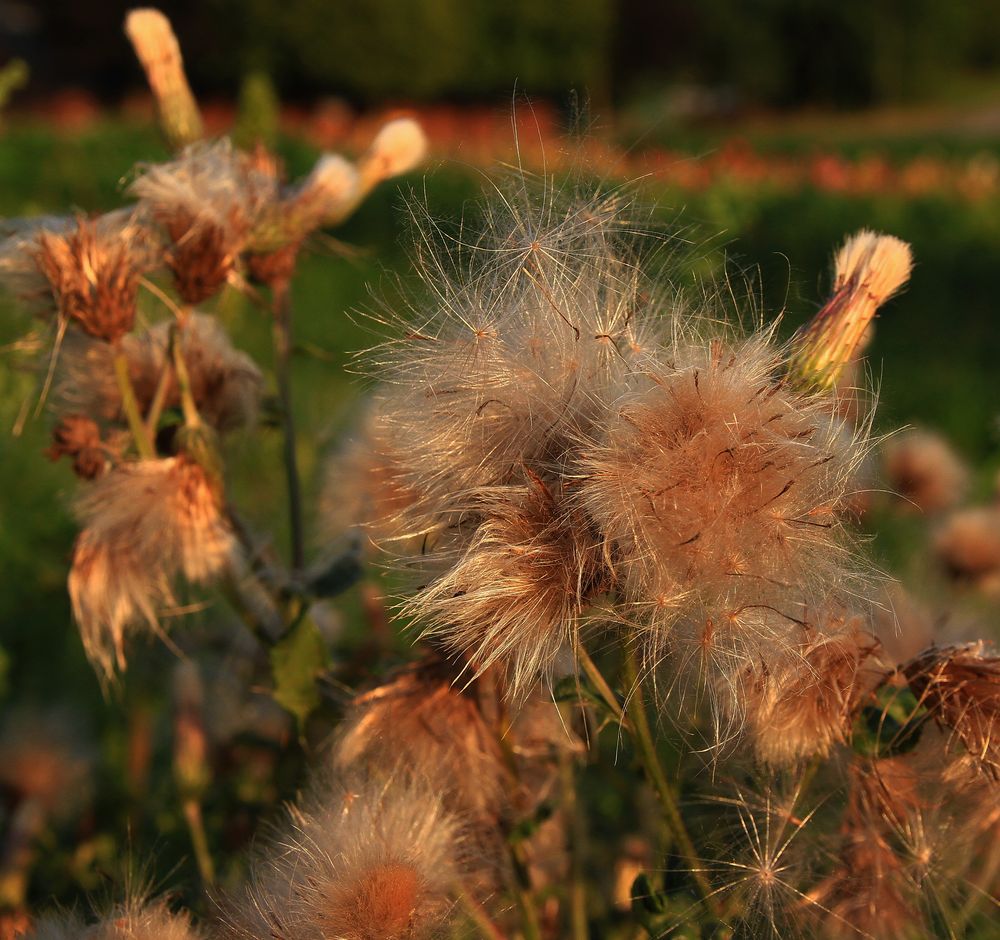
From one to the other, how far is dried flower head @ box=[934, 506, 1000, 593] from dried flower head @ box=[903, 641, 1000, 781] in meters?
1.02

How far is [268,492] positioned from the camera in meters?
3.54

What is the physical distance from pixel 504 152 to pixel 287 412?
10.1 metres

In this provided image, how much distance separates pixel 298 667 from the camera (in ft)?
5.26

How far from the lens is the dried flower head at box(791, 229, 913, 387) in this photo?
134 cm

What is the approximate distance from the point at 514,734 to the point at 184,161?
34.7 inches

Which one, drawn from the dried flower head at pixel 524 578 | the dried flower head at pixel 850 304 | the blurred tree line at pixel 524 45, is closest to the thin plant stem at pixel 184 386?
the dried flower head at pixel 524 578

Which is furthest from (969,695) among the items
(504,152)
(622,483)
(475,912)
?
(504,152)

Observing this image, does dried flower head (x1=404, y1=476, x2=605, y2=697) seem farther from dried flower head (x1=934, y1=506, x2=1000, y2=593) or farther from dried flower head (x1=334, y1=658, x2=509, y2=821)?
dried flower head (x1=934, y1=506, x2=1000, y2=593)

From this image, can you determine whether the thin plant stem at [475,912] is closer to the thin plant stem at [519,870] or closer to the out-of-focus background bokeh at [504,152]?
the thin plant stem at [519,870]

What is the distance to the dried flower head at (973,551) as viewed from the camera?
2268mm

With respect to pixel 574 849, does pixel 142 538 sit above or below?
above

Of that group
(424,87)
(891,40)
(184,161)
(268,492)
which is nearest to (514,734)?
(184,161)

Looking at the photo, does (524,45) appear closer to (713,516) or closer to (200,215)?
(200,215)

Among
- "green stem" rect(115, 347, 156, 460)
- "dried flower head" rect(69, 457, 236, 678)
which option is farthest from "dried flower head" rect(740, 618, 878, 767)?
"green stem" rect(115, 347, 156, 460)
